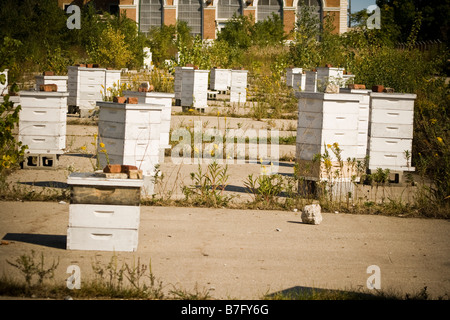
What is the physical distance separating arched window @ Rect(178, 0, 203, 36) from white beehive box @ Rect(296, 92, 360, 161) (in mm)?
51507

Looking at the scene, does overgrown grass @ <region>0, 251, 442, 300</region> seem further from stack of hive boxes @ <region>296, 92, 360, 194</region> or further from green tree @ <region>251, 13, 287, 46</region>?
green tree @ <region>251, 13, 287, 46</region>

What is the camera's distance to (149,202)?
28.7ft

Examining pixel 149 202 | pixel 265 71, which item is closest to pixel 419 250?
pixel 149 202

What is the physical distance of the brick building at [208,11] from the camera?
57719 mm

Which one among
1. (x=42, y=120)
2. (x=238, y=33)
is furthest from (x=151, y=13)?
(x=42, y=120)

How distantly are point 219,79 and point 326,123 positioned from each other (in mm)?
18217

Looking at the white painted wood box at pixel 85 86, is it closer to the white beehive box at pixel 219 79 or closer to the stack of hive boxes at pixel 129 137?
the white beehive box at pixel 219 79

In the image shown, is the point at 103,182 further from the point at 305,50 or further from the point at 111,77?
the point at 305,50

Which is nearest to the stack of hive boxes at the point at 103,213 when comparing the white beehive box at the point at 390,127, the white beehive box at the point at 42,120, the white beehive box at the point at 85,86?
the white beehive box at the point at 42,120

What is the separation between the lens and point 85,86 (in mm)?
18469

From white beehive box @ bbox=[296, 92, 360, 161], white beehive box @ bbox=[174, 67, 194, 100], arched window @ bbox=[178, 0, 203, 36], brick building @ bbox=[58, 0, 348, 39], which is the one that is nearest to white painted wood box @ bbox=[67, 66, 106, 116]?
white beehive box @ bbox=[174, 67, 194, 100]

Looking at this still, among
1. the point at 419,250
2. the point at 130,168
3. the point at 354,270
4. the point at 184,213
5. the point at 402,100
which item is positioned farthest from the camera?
the point at 402,100

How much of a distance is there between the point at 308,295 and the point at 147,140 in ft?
14.7
